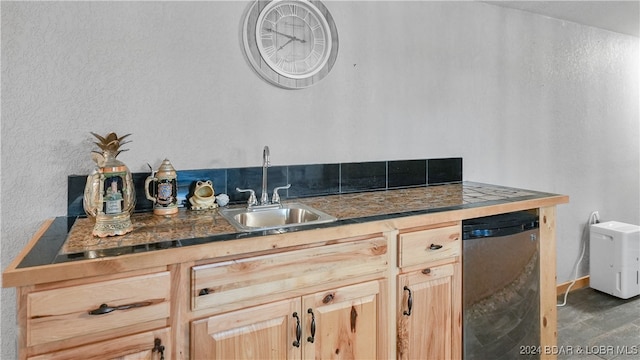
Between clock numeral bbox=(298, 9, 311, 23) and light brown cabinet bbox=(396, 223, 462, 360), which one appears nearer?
light brown cabinet bbox=(396, 223, 462, 360)

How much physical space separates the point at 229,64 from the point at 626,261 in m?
3.21

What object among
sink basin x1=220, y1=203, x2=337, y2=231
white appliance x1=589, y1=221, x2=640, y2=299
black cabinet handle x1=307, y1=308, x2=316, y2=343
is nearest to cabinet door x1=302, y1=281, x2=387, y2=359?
black cabinet handle x1=307, y1=308, x2=316, y2=343

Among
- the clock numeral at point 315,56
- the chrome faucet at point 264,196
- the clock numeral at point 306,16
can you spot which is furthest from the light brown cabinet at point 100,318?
the clock numeral at point 306,16

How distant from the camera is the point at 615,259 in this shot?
283cm

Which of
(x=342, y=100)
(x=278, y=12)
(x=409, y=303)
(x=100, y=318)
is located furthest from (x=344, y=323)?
(x=278, y=12)

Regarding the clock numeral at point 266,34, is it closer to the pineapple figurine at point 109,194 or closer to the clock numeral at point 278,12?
the clock numeral at point 278,12

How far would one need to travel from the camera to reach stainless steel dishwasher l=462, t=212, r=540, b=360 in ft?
5.27

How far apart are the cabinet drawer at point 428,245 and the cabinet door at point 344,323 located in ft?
0.55

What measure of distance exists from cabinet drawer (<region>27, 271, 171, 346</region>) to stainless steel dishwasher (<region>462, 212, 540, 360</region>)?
1.24 metres

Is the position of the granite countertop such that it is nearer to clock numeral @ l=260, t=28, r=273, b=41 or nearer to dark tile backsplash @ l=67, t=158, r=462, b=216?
dark tile backsplash @ l=67, t=158, r=462, b=216

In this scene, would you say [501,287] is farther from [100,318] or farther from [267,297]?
[100,318]

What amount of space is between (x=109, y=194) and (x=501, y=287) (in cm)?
167

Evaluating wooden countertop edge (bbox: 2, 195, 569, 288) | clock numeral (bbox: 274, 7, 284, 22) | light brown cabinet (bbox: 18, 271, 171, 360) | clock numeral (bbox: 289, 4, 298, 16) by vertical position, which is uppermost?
clock numeral (bbox: 289, 4, 298, 16)

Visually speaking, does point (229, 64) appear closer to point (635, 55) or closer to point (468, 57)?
point (468, 57)
